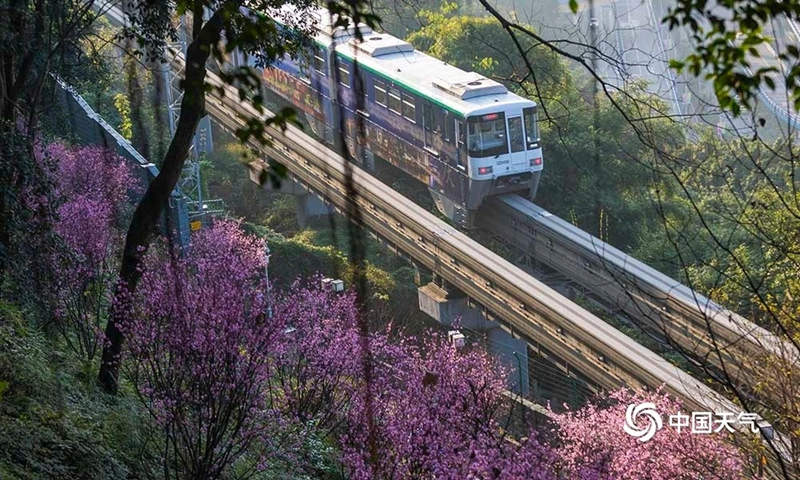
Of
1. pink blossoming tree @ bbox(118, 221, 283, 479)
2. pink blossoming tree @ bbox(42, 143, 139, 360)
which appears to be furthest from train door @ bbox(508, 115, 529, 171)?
pink blossoming tree @ bbox(118, 221, 283, 479)

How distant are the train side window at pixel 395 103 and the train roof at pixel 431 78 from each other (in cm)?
39

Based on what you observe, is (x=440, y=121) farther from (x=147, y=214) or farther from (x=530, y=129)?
(x=147, y=214)

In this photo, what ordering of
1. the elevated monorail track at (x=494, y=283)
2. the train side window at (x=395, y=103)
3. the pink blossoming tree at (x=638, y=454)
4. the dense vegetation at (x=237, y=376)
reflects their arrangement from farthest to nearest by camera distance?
the train side window at (x=395, y=103), the elevated monorail track at (x=494, y=283), the pink blossoming tree at (x=638, y=454), the dense vegetation at (x=237, y=376)

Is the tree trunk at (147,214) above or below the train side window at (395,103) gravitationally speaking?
above

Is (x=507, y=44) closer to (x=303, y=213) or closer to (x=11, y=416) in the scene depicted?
(x=303, y=213)

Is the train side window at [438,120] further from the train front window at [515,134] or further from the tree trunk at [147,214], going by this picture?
the tree trunk at [147,214]

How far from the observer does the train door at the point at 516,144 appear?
23.5 m

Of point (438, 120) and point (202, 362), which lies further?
point (438, 120)

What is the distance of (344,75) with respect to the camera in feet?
93.3

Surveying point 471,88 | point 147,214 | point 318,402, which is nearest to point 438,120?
point 471,88

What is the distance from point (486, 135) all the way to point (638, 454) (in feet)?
36.6

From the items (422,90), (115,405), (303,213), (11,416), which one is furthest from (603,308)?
(11,416)

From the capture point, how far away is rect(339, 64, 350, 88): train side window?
28.1 m

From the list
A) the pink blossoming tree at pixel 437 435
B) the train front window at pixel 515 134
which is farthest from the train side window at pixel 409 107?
the pink blossoming tree at pixel 437 435
